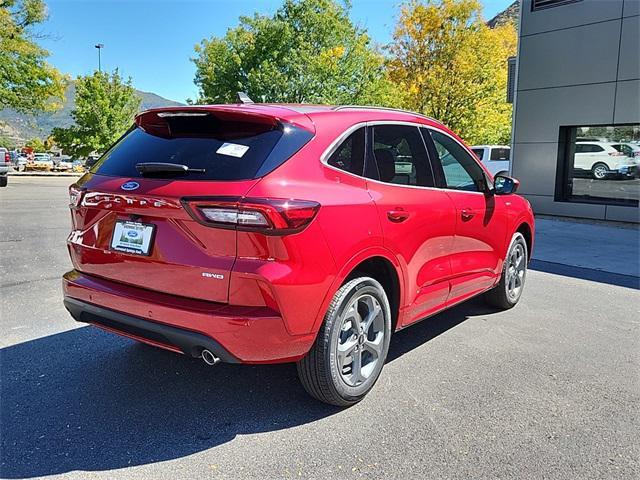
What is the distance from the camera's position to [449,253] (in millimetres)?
3949

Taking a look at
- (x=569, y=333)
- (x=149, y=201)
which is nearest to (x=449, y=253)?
(x=569, y=333)

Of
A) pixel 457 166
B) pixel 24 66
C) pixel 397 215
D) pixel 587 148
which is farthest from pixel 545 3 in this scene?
pixel 24 66

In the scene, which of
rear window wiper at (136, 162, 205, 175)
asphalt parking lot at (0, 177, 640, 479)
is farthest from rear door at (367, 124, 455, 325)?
rear window wiper at (136, 162, 205, 175)

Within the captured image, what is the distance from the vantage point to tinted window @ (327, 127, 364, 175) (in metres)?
3.07

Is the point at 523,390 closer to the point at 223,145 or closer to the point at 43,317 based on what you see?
the point at 223,145

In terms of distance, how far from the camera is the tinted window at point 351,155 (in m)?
3.07

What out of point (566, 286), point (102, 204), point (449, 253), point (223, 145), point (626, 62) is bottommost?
point (566, 286)

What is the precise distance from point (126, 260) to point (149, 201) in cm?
39

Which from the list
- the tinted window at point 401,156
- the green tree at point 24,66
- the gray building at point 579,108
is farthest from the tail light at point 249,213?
the green tree at point 24,66

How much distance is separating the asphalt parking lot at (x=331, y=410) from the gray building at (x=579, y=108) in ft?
28.7

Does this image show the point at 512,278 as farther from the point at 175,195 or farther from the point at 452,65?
the point at 452,65

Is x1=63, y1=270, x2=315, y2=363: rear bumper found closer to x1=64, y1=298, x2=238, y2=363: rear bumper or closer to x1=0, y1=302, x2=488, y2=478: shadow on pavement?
x1=64, y1=298, x2=238, y2=363: rear bumper

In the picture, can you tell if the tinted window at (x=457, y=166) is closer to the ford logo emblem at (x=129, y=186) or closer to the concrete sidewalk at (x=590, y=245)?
the ford logo emblem at (x=129, y=186)

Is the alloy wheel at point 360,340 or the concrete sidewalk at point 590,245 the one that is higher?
the alloy wheel at point 360,340
